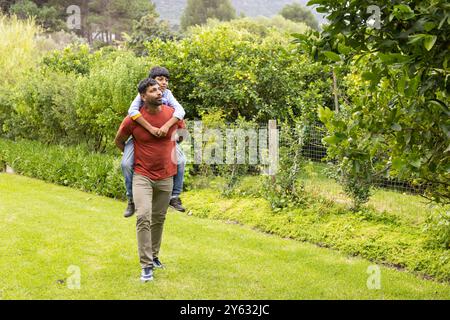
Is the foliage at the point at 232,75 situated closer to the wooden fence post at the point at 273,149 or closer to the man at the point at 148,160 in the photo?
the wooden fence post at the point at 273,149

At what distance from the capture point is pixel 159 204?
6.30 metres

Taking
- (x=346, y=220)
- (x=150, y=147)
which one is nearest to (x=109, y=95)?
(x=346, y=220)

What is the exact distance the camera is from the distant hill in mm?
78188

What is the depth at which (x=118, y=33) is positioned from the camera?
47.6 m

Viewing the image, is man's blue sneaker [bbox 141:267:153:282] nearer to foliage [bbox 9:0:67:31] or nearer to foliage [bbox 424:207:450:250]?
foliage [bbox 424:207:450:250]

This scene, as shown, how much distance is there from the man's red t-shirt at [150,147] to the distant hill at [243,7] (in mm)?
73411

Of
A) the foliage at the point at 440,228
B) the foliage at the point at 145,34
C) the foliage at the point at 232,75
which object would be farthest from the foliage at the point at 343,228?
the foliage at the point at 145,34

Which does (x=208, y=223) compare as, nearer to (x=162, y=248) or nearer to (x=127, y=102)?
(x=162, y=248)

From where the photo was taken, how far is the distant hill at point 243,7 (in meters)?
78.2

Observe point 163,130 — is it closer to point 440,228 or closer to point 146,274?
point 146,274

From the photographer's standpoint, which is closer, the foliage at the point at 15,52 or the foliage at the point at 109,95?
the foliage at the point at 109,95

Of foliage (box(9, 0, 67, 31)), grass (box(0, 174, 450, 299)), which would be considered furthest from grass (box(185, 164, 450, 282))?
foliage (box(9, 0, 67, 31))

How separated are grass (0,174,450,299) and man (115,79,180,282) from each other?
20.6 inches
